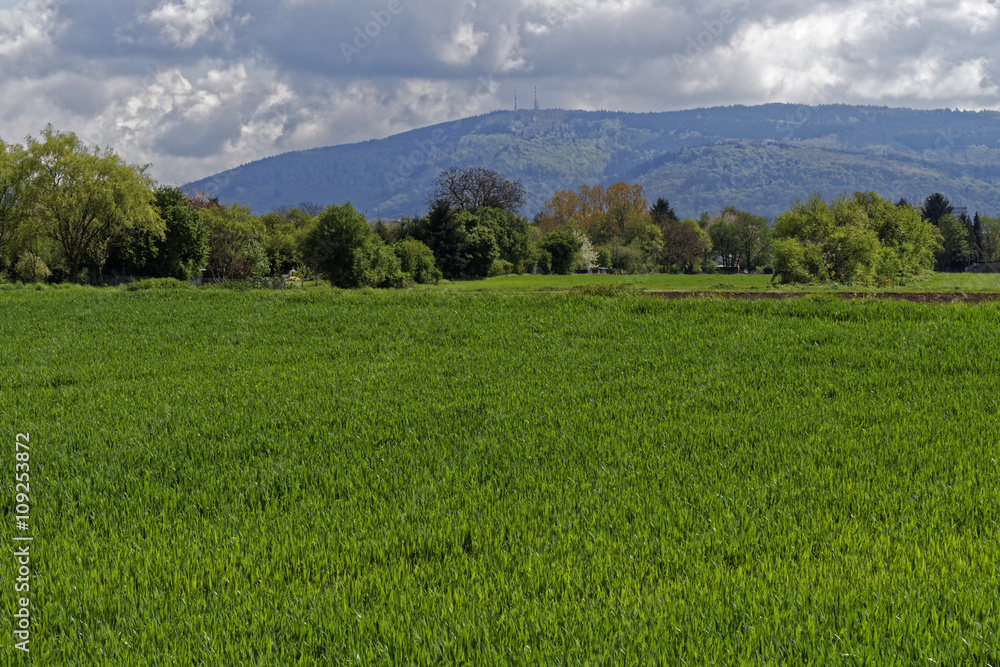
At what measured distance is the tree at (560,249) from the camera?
4409 inches

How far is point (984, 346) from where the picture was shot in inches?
510

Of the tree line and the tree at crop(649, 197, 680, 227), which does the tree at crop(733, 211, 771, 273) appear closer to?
the tree at crop(649, 197, 680, 227)

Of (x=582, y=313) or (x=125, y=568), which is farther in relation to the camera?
(x=582, y=313)

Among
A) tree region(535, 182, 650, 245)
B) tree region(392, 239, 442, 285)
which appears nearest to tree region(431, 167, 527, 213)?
tree region(392, 239, 442, 285)

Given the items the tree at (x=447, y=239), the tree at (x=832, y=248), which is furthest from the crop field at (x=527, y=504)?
the tree at (x=447, y=239)

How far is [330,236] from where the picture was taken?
67.3 m

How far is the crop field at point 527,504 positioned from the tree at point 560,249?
98158 mm

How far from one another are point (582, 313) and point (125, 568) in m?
14.9

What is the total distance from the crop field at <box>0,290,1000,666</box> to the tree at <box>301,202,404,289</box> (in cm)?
5315

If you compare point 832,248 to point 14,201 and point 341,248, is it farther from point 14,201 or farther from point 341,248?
point 14,201

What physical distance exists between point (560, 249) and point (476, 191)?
1856 cm

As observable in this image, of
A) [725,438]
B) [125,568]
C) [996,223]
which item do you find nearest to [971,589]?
[725,438]

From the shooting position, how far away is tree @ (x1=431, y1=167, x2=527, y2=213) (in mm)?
108375

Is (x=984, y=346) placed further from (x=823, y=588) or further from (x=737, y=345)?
(x=823, y=588)
